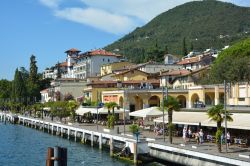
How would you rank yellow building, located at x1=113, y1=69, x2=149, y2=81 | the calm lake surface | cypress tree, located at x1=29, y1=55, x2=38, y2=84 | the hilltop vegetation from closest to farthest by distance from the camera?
the calm lake surface, the hilltop vegetation, yellow building, located at x1=113, y1=69, x2=149, y2=81, cypress tree, located at x1=29, y1=55, x2=38, y2=84

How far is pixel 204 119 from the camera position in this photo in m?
41.0

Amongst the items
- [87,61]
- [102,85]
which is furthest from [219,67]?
[87,61]

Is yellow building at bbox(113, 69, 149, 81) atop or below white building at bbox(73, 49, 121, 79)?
below

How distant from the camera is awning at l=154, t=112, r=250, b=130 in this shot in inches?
1384

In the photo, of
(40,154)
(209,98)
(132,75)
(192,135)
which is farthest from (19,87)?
(192,135)

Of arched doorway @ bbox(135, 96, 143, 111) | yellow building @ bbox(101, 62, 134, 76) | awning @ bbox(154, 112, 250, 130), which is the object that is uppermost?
yellow building @ bbox(101, 62, 134, 76)

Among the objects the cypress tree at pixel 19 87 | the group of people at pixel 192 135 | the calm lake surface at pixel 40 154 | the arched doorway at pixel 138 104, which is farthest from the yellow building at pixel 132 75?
the group of people at pixel 192 135

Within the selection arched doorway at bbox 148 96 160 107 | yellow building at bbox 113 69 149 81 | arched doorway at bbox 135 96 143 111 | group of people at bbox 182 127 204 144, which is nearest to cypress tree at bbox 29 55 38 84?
yellow building at bbox 113 69 149 81

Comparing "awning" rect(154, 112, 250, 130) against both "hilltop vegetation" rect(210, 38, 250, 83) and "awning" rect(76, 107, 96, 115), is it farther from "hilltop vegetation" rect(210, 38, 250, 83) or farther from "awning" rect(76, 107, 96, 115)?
"hilltop vegetation" rect(210, 38, 250, 83)

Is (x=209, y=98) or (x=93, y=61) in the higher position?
(x=93, y=61)

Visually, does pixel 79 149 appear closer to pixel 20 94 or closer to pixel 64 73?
pixel 20 94

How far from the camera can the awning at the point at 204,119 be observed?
35162 millimetres

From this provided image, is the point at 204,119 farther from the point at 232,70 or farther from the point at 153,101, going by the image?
the point at 232,70

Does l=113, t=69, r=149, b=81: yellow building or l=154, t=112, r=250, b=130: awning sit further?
l=113, t=69, r=149, b=81: yellow building
